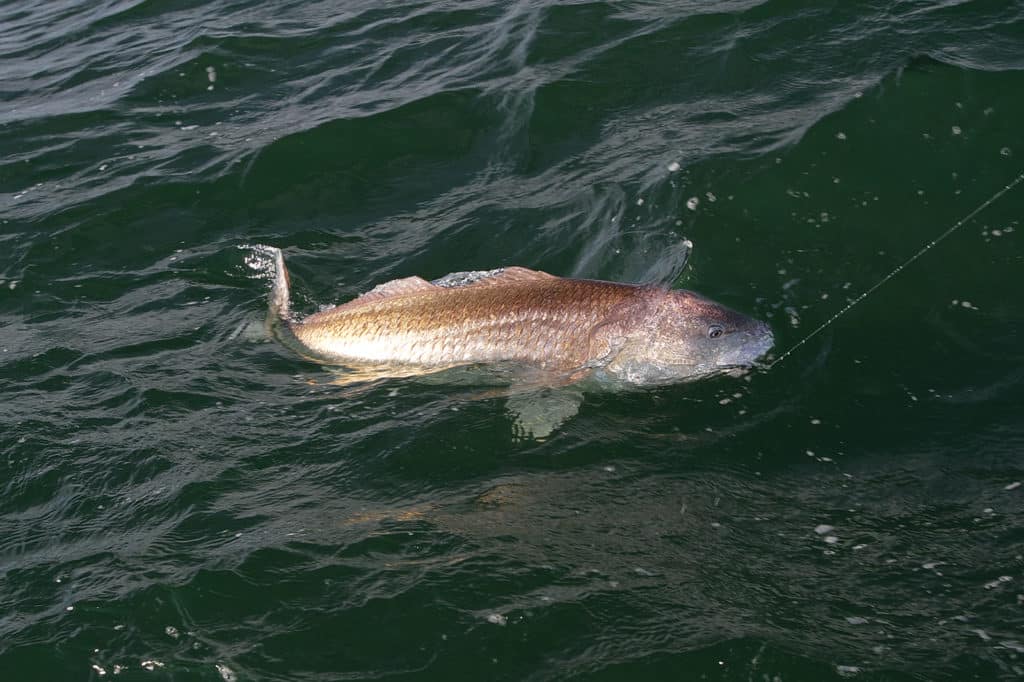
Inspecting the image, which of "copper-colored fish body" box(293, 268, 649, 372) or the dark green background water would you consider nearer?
the dark green background water

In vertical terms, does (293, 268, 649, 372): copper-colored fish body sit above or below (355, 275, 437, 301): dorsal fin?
below

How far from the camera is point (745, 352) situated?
6652mm

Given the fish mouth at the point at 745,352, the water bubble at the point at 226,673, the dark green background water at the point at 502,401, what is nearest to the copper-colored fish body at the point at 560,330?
the fish mouth at the point at 745,352

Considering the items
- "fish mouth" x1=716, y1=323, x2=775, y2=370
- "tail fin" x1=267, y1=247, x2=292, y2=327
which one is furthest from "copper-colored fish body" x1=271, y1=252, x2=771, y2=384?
"tail fin" x1=267, y1=247, x2=292, y2=327

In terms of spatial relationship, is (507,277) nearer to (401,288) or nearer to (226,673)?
(401,288)

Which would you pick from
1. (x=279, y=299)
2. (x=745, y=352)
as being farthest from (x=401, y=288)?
(x=745, y=352)

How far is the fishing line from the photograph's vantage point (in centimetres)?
683

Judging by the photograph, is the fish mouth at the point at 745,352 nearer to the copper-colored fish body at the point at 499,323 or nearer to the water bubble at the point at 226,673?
the copper-colored fish body at the point at 499,323

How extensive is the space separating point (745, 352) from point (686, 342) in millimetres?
365

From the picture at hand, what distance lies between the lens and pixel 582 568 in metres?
5.23

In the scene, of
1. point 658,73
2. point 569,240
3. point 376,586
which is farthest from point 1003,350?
point 658,73

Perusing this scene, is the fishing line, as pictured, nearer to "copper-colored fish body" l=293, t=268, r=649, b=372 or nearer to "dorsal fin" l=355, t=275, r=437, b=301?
"copper-colored fish body" l=293, t=268, r=649, b=372

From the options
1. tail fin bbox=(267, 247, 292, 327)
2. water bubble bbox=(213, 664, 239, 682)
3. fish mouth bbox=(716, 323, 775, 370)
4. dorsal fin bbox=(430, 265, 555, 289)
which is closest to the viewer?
water bubble bbox=(213, 664, 239, 682)

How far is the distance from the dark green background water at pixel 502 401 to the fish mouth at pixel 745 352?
142mm
